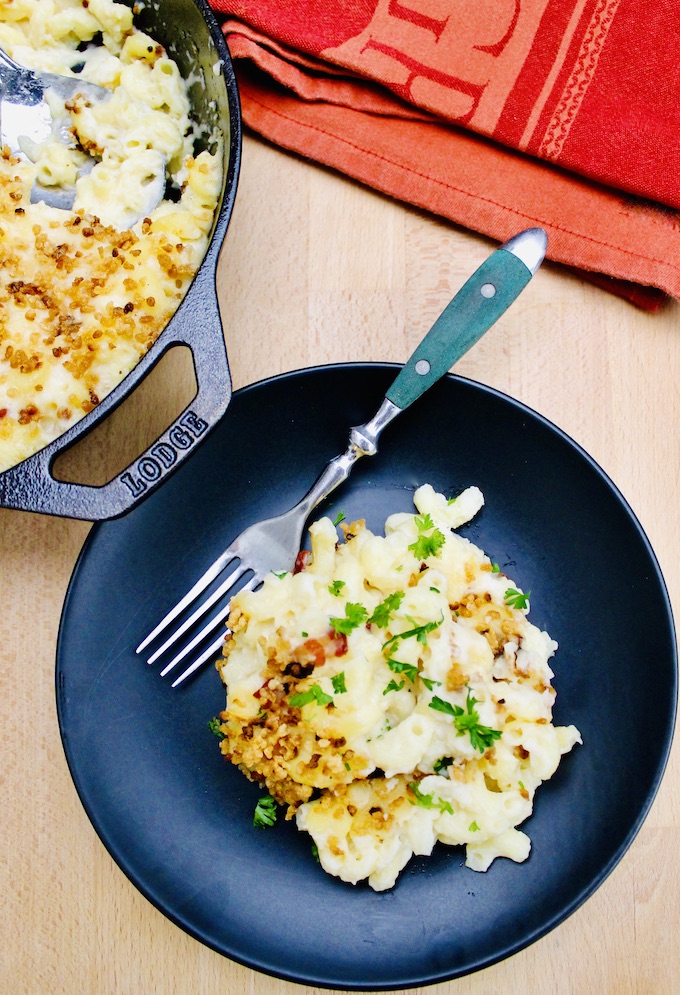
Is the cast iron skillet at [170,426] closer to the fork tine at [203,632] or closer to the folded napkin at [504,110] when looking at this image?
the fork tine at [203,632]

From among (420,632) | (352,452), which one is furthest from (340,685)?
(352,452)

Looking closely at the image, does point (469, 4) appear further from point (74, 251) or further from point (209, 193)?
point (74, 251)

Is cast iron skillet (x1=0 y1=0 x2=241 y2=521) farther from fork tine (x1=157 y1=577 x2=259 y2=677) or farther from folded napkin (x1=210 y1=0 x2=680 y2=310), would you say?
folded napkin (x1=210 y1=0 x2=680 y2=310)

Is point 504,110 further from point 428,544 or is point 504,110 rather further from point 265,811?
point 265,811

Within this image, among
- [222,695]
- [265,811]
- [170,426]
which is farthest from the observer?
[222,695]

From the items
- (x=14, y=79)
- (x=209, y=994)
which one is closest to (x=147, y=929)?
(x=209, y=994)

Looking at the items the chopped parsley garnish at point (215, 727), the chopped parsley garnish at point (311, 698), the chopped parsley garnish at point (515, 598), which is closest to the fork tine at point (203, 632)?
the chopped parsley garnish at point (215, 727)

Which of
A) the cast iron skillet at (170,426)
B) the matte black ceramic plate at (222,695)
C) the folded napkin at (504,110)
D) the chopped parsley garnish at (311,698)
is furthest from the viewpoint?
the folded napkin at (504,110)

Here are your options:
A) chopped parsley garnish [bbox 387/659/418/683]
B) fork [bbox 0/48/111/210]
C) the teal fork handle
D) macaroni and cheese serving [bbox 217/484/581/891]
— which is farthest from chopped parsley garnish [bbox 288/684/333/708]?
fork [bbox 0/48/111/210]
